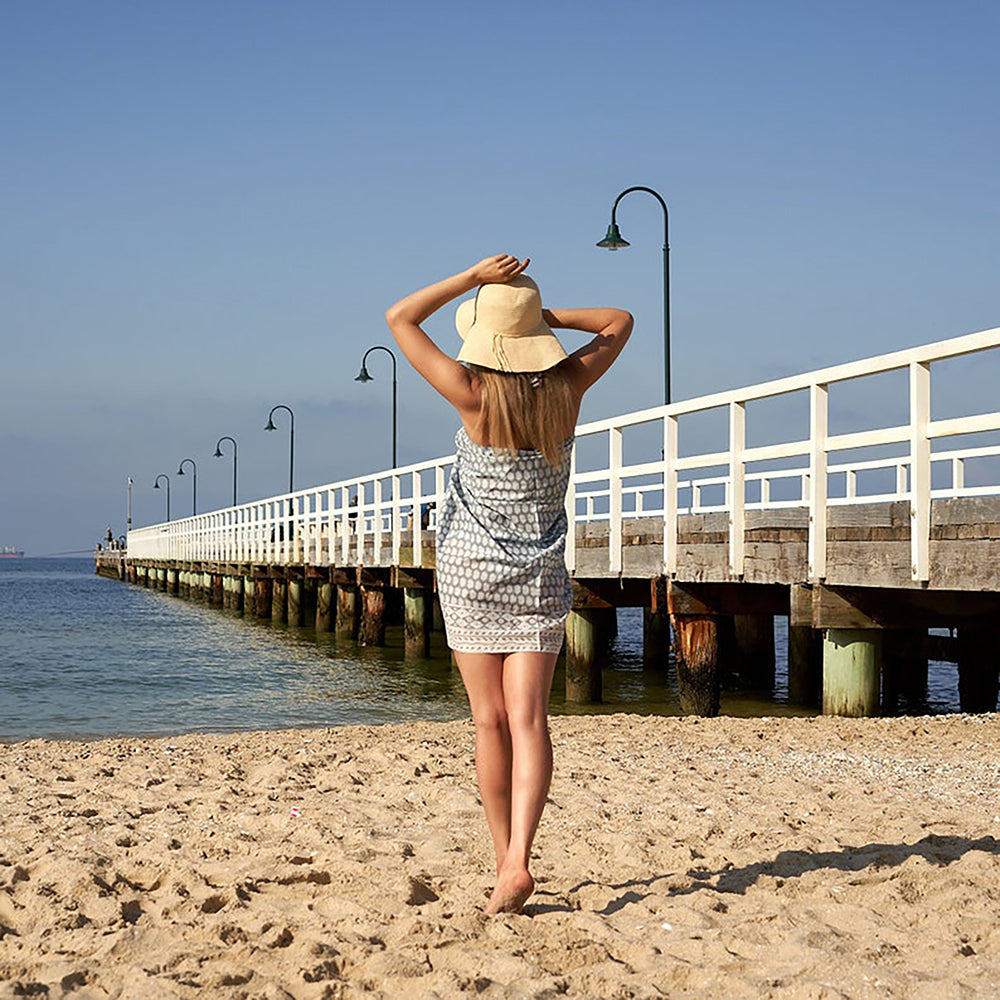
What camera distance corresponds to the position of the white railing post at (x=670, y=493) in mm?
11031

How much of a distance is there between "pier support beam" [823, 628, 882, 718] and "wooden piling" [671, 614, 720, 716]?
154cm

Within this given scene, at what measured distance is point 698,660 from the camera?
36.4 ft

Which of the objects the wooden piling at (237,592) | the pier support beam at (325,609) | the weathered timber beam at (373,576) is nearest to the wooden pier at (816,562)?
the weathered timber beam at (373,576)

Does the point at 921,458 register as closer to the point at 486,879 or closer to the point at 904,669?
the point at 486,879

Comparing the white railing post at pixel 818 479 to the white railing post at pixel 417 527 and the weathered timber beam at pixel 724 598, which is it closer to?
the weathered timber beam at pixel 724 598

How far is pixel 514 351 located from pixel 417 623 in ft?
53.9

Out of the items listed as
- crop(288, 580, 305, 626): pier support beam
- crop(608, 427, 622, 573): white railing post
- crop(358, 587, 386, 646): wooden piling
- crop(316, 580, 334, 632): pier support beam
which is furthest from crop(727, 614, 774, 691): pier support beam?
crop(288, 580, 305, 626): pier support beam

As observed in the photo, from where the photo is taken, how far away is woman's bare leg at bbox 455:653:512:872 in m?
3.69

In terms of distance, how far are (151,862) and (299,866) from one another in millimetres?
510

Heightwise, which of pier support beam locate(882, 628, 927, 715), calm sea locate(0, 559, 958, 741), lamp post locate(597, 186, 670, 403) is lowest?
calm sea locate(0, 559, 958, 741)

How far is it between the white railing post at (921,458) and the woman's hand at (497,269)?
498 centimetres

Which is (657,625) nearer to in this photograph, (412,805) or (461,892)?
(412,805)

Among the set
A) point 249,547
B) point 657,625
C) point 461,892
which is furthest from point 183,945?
point 249,547

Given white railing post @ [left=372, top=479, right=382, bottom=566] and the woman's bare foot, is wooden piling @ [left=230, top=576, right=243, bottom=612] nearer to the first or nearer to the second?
white railing post @ [left=372, top=479, right=382, bottom=566]
